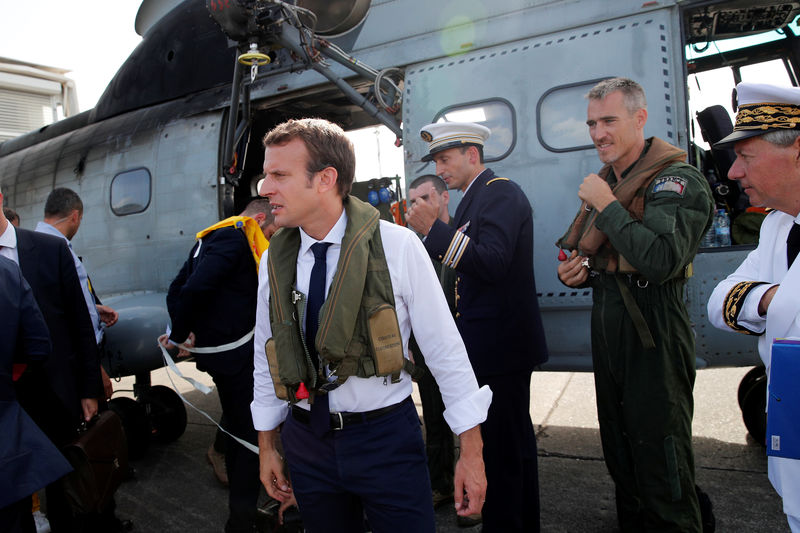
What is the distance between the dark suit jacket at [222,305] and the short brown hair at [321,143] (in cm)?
145

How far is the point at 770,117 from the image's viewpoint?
1667 millimetres

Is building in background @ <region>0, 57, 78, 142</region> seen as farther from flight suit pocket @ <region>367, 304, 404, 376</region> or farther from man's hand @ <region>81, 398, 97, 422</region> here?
flight suit pocket @ <region>367, 304, 404, 376</region>

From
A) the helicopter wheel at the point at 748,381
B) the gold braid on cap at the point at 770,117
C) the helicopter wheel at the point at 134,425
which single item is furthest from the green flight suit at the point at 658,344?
the helicopter wheel at the point at 134,425

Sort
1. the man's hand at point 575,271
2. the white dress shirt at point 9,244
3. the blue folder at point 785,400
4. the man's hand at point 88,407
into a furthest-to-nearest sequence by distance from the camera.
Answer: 1. the man's hand at point 88,407
2. the white dress shirt at point 9,244
3. the man's hand at point 575,271
4. the blue folder at point 785,400

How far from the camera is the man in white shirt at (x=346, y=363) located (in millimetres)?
1567

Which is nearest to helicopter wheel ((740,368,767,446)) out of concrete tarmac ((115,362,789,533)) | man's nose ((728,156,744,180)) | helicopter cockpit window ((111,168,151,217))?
concrete tarmac ((115,362,789,533))

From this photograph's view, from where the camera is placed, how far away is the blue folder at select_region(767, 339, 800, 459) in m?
1.34

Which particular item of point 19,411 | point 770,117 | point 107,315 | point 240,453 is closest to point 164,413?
point 107,315

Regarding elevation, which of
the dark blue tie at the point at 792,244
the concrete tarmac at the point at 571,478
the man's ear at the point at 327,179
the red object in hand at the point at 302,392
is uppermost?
the man's ear at the point at 327,179

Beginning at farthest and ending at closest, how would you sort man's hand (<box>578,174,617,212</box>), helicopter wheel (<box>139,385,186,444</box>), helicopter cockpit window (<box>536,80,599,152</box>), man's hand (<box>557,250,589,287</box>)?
helicopter wheel (<box>139,385,186,444</box>) < helicopter cockpit window (<box>536,80,599,152</box>) < man's hand (<box>557,250,589,287</box>) < man's hand (<box>578,174,617,212</box>)

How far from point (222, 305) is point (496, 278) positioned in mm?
1547

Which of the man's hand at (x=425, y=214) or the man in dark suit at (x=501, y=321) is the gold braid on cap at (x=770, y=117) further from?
the man's hand at (x=425, y=214)

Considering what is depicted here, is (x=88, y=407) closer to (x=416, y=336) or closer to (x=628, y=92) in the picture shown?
(x=416, y=336)

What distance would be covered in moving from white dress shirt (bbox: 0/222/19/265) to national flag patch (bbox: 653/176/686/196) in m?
2.91
